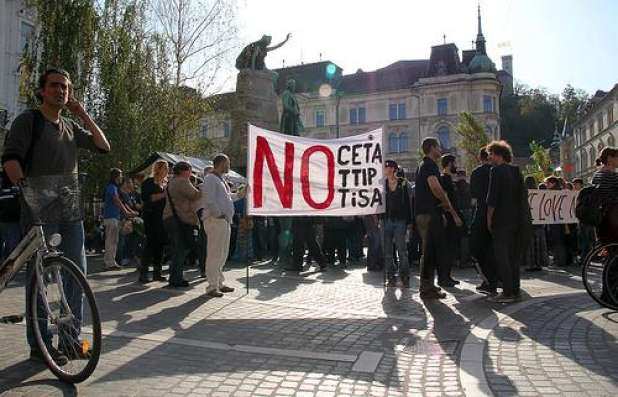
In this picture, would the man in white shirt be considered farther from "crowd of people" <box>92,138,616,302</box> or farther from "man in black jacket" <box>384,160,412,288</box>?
"man in black jacket" <box>384,160,412,288</box>

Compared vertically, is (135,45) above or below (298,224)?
above

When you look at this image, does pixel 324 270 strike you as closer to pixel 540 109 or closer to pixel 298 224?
pixel 298 224

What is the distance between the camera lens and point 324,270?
11.9 m

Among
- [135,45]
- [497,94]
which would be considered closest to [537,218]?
[135,45]

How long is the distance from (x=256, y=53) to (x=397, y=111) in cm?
6217

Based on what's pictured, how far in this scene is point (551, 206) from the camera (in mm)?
13164

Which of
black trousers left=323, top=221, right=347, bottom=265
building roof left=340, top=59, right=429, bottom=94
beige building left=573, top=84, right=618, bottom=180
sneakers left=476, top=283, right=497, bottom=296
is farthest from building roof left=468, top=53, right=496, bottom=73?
sneakers left=476, top=283, right=497, bottom=296

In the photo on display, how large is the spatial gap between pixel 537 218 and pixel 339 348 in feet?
29.5

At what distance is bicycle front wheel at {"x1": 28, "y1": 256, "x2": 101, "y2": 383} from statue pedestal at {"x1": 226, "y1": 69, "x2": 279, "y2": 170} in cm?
1609

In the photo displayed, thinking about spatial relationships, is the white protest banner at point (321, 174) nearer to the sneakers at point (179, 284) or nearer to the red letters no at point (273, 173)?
the red letters no at point (273, 173)

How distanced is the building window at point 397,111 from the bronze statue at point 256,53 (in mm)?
61078

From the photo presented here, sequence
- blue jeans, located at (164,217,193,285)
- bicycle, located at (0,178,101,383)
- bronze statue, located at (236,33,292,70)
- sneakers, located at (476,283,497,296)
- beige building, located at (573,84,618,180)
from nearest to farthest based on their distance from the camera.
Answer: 1. bicycle, located at (0,178,101,383)
2. sneakers, located at (476,283,497,296)
3. blue jeans, located at (164,217,193,285)
4. bronze statue, located at (236,33,292,70)
5. beige building, located at (573,84,618,180)

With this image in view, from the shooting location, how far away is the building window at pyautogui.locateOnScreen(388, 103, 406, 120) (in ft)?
264

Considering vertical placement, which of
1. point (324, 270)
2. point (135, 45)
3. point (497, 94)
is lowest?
point (324, 270)
